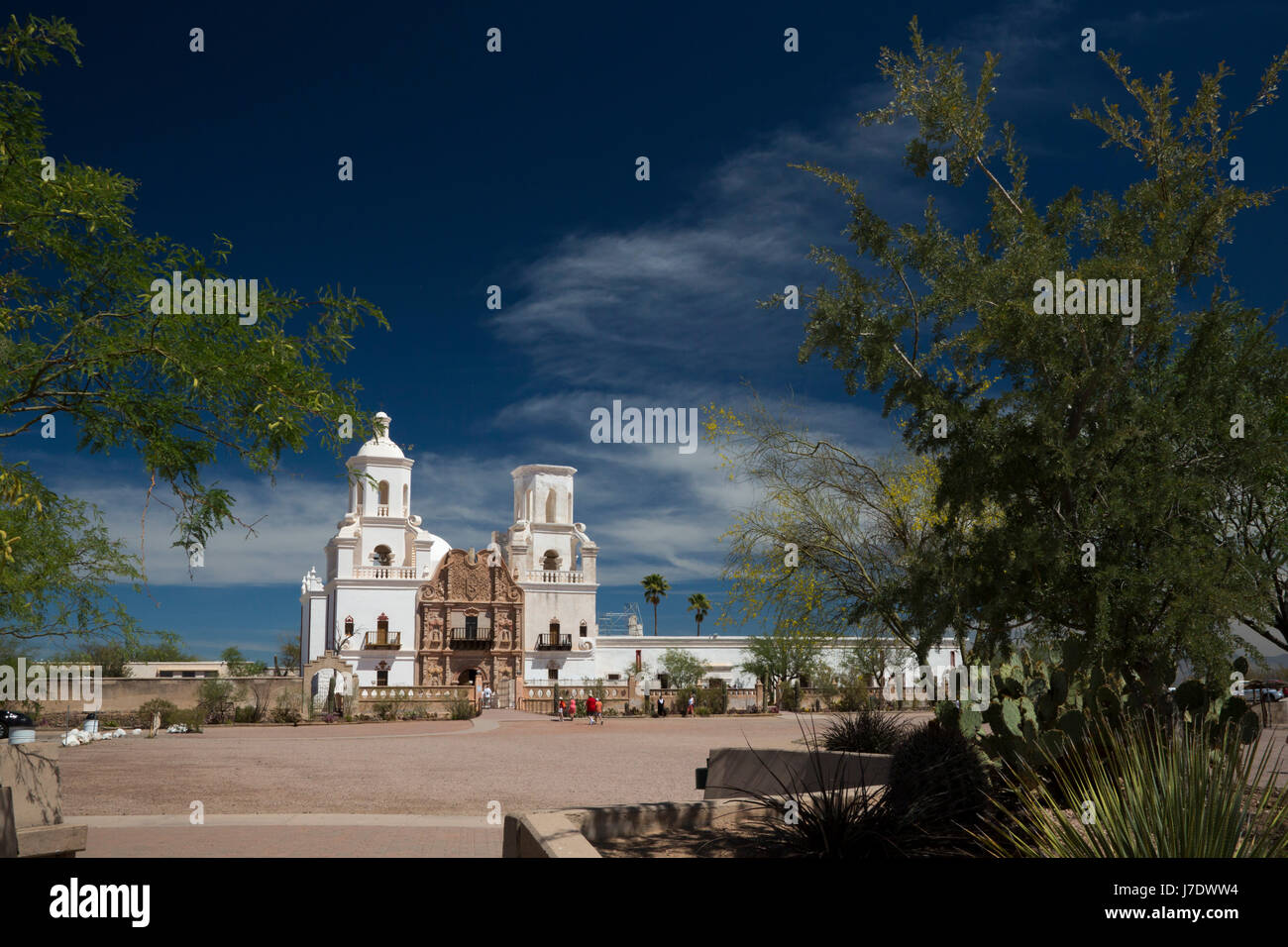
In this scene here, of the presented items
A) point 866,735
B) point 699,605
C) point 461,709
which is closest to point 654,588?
point 699,605

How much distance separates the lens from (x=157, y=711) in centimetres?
3791

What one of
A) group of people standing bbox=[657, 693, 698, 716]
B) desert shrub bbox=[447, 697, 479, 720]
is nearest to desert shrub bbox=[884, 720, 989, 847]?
desert shrub bbox=[447, 697, 479, 720]

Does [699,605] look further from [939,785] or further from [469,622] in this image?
[939,785]

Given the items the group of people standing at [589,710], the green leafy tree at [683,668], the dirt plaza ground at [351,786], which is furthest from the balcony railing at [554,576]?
the dirt plaza ground at [351,786]

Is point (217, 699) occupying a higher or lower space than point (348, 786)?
lower

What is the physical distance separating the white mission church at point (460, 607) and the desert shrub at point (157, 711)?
2678cm

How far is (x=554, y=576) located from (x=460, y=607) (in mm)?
8493

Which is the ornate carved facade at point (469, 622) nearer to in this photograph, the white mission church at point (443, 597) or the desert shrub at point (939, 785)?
the white mission church at point (443, 597)

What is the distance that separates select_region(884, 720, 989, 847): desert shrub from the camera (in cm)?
642

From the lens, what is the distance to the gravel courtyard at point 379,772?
14320 mm

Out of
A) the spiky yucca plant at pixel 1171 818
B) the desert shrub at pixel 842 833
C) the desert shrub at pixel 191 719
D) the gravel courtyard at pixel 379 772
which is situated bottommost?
the desert shrub at pixel 191 719
